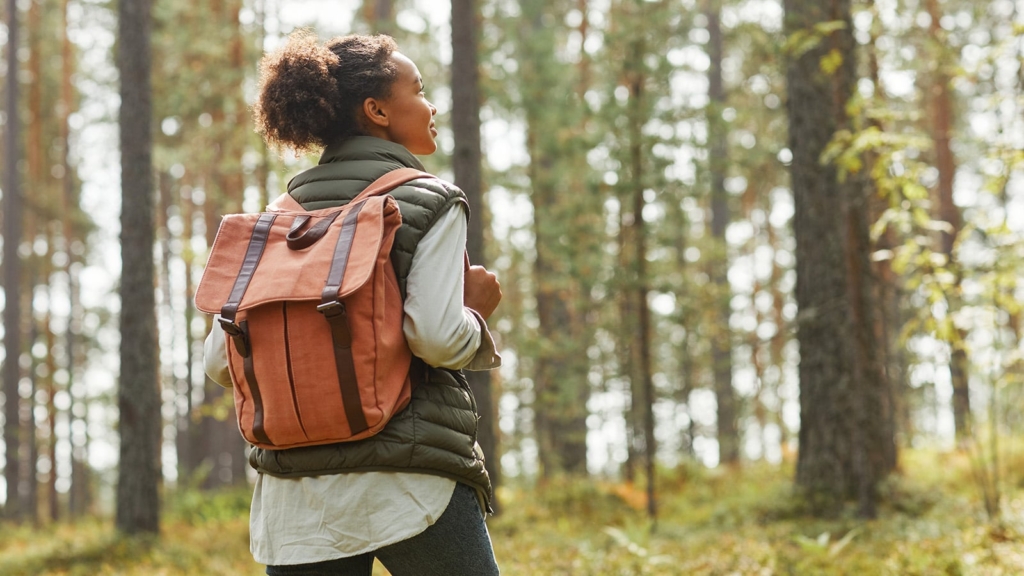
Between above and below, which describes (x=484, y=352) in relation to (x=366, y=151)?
below

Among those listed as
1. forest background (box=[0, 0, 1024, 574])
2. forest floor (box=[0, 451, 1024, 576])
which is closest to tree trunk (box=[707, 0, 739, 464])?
forest background (box=[0, 0, 1024, 574])

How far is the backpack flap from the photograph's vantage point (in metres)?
2.05

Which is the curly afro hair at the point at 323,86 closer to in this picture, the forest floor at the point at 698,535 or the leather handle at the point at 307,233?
the leather handle at the point at 307,233

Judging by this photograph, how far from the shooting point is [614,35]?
37.8ft

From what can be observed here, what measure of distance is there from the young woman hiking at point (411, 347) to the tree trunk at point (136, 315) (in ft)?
29.9

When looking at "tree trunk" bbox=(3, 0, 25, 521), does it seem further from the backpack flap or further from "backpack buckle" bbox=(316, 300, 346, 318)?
"backpack buckle" bbox=(316, 300, 346, 318)

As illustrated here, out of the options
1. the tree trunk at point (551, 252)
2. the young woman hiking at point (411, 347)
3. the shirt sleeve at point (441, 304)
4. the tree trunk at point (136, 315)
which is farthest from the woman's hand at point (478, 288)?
the tree trunk at point (551, 252)

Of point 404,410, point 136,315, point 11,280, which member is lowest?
point 404,410

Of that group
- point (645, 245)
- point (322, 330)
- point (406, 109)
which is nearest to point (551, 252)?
point (645, 245)

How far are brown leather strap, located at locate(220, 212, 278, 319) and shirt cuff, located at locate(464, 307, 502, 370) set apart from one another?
0.53 metres

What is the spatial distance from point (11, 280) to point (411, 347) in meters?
19.7

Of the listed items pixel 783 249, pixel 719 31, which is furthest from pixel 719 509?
pixel 783 249

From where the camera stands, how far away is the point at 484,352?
7.44 ft

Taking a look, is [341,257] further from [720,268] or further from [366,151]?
[720,268]
